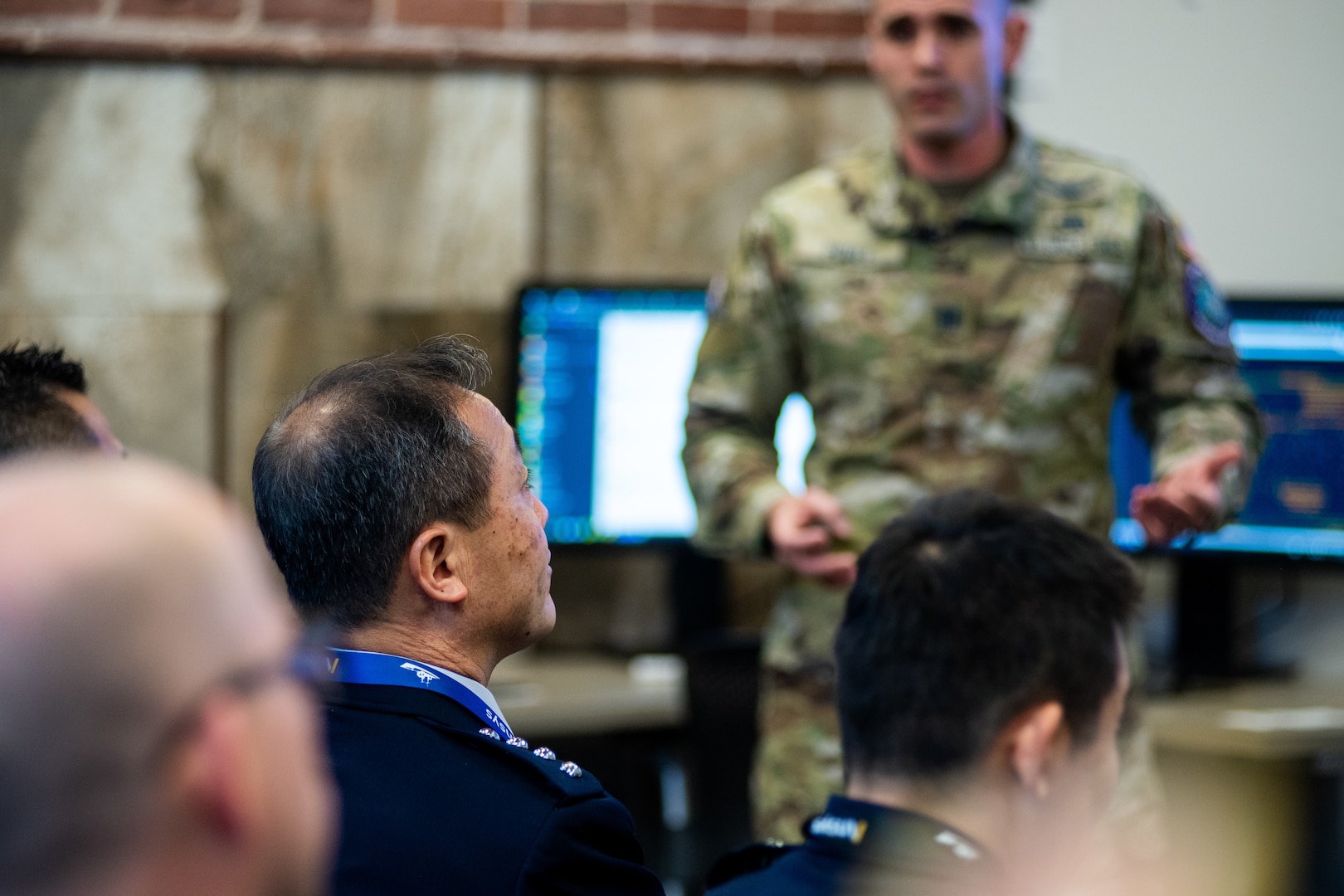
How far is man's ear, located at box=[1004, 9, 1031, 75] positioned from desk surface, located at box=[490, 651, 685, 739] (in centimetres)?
97

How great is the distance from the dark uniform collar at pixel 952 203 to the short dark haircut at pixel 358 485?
897 millimetres

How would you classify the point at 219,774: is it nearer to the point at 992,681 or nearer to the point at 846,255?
the point at 992,681

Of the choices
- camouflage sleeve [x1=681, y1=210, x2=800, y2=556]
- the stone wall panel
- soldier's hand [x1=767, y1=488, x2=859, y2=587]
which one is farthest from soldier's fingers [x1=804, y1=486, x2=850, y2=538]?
the stone wall panel

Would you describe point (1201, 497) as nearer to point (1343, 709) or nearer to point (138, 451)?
point (1343, 709)

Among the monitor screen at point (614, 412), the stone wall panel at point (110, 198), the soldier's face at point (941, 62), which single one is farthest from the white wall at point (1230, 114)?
the stone wall panel at point (110, 198)

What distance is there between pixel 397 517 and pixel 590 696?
1.26 m

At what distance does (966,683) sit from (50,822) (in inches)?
30.5

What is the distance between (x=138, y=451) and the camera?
2.66 m

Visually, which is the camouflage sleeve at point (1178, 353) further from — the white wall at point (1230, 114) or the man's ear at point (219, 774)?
the man's ear at point (219, 774)

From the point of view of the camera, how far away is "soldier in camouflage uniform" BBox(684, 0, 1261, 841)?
1.78 m

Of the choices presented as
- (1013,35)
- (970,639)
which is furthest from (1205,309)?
(970,639)

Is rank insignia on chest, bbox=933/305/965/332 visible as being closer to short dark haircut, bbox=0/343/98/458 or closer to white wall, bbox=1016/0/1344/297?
short dark haircut, bbox=0/343/98/458

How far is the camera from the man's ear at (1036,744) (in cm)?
107

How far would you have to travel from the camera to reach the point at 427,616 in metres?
1.10
